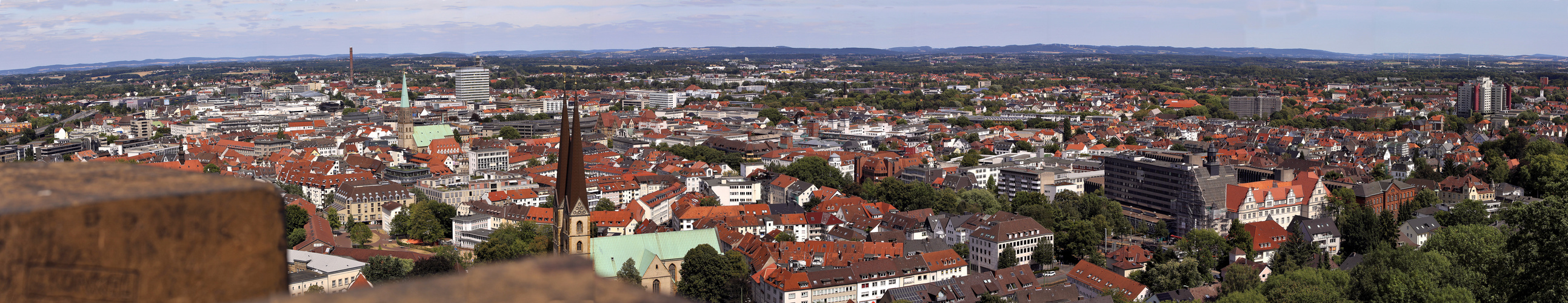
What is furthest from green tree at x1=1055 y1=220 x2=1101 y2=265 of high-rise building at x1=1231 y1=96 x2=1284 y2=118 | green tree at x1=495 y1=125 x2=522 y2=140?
high-rise building at x1=1231 y1=96 x2=1284 y2=118

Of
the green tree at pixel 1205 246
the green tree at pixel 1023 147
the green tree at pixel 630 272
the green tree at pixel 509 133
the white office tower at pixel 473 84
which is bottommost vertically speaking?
the green tree at pixel 1205 246

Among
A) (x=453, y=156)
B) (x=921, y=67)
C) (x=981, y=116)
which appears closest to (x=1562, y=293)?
(x=453, y=156)

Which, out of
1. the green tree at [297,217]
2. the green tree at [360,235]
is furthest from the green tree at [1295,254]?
the green tree at [297,217]

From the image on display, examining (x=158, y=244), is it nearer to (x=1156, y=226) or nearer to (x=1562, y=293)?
(x=1562, y=293)

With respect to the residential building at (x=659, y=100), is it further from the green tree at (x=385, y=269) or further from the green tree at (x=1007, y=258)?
the green tree at (x=385, y=269)

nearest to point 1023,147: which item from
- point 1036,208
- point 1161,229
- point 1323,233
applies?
point 1161,229

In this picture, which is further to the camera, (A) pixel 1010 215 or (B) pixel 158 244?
(A) pixel 1010 215

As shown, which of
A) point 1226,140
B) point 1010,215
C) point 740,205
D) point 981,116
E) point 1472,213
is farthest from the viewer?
point 981,116
